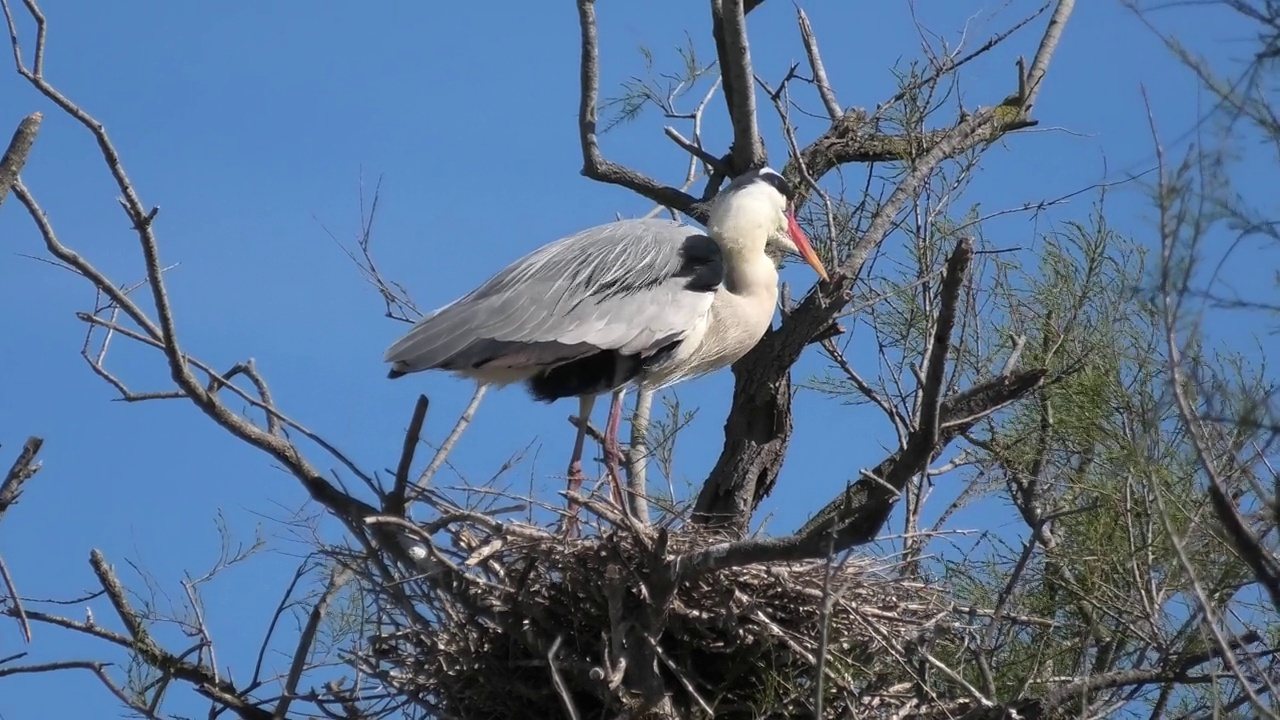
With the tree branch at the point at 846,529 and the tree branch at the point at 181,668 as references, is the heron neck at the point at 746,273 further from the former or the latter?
the tree branch at the point at 181,668

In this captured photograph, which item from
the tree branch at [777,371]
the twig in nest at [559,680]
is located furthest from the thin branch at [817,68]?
the twig in nest at [559,680]

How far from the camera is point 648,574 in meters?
3.37

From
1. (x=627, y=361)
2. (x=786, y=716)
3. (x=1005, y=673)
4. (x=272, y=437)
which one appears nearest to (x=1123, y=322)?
(x=1005, y=673)

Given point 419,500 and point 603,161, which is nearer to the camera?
point 419,500

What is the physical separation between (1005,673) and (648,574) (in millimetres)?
1189

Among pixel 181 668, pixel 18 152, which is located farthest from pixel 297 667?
pixel 18 152

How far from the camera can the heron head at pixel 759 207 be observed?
4895mm

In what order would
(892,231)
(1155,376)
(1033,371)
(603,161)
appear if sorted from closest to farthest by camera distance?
(1033,371), (1155,376), (892,231), (603,161)

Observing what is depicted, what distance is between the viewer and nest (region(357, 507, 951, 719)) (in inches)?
135

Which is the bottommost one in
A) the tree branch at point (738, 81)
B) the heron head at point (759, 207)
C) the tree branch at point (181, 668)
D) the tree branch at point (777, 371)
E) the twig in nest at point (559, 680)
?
the twig in nest at point (559, 680)

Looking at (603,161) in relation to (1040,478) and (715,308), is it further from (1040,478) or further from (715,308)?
(1040,478)

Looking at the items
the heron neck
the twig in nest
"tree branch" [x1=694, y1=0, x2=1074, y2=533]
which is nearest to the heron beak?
the heron neck

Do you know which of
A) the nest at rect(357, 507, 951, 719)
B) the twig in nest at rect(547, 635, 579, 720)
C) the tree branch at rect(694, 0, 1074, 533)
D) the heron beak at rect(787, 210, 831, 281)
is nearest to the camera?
the twig in nest at rect(547, 635, 579, 720)

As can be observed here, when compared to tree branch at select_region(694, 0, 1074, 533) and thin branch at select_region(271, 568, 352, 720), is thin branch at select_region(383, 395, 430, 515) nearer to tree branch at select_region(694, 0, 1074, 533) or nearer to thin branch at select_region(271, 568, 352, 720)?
thin branch at select_region(271, 568, 352, 720)
